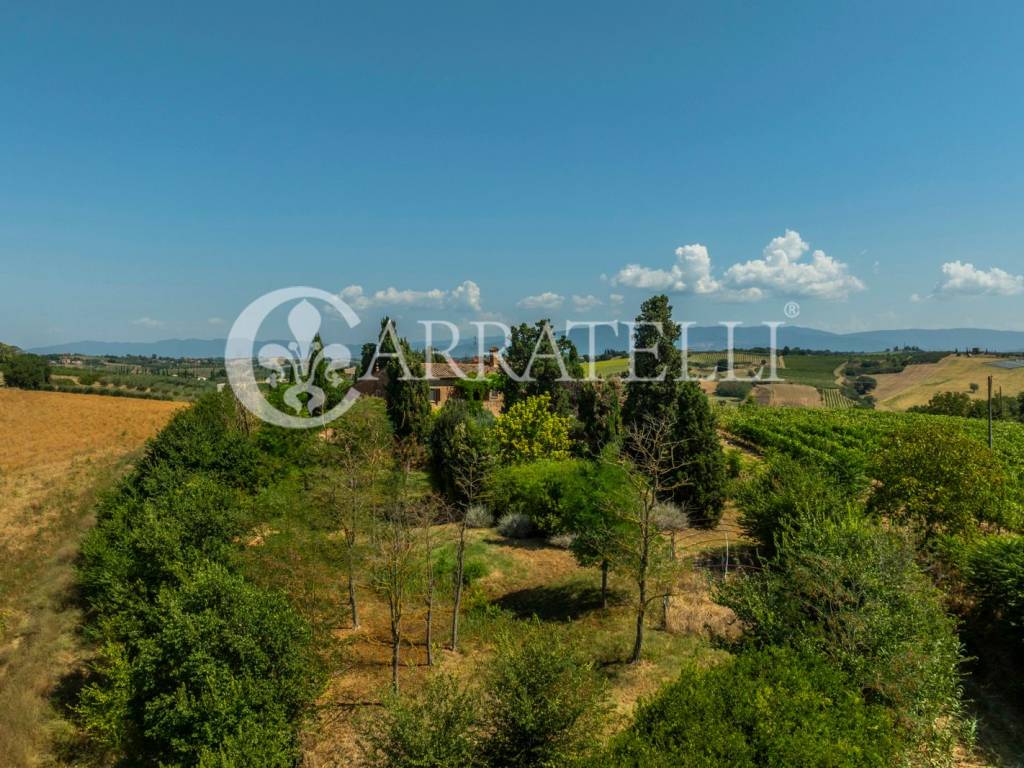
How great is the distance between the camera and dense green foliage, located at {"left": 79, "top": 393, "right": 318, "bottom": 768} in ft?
27.0

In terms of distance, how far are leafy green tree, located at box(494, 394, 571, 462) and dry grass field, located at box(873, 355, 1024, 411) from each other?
85486 millimetres

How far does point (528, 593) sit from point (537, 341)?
18303 millimetres

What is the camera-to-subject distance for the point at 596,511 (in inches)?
620

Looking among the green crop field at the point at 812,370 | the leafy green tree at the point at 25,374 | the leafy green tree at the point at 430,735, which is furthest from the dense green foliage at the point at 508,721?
the green crop field at the point at 812,370

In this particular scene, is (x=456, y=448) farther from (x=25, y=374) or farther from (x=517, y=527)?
(x=25, y=374)

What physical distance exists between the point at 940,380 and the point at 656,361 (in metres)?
119

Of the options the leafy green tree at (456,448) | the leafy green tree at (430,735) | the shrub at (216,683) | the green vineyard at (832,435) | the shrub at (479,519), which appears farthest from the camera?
the green vineyard at (832,435)

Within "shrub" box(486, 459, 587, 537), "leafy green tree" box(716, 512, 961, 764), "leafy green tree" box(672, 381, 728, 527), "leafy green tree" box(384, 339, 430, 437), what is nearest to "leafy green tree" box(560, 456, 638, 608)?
"shrub" box(486, 459, 587, 537)

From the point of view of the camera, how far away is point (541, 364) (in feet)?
102

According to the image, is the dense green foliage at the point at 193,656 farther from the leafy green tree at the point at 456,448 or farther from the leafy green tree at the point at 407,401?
the leafy green tree at the point at 407,401

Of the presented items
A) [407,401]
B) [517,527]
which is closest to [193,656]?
[517,527]

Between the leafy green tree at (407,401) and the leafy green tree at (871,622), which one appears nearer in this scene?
the leafy green tree at (871,622)

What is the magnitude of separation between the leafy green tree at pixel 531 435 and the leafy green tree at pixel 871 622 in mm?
14068

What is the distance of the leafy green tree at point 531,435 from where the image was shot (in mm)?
24062
